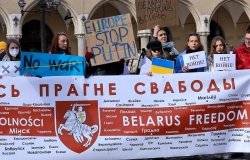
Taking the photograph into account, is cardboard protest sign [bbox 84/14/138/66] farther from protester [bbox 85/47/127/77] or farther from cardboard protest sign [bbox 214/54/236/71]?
cardboard protest sign [bbox 214/54/236/71]

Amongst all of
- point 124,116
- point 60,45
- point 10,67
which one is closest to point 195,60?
point 124,116

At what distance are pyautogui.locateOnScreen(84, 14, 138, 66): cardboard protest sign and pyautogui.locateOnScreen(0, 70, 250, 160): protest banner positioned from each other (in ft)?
1.62

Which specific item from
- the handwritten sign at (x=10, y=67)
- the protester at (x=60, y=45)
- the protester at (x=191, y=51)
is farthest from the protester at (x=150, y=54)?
the handwritten sign at (x=10, y=67)

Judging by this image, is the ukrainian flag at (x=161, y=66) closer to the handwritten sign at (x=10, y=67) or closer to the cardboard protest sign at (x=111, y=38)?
the cardboard protest sign at (x=111, y=38)

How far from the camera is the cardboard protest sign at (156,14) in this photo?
27.9 feet

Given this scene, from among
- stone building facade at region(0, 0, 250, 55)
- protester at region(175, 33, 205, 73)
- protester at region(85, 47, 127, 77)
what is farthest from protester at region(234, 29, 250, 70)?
stone building facade at region(0, 0, 250, 55)

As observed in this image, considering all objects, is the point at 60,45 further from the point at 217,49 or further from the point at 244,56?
the point at 244,56

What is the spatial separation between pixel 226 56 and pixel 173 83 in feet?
3.10

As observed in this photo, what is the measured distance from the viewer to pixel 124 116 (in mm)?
6148

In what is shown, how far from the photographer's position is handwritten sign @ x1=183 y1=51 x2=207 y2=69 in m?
6.69

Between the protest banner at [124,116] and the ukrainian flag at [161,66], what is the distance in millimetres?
192

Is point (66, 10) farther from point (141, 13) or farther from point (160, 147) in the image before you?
point (160, 147)

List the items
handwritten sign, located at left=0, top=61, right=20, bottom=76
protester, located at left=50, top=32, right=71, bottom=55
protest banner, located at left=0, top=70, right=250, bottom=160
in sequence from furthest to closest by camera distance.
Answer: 1. protester, located at left=50, top=32, right=71, bottom=55
2. handwritten sign, located at left=0, top=61, right=20, bottom=76
3. protest banner, located at left=0, top=70, right=250, bottom=160

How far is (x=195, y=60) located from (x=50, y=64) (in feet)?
5.67
